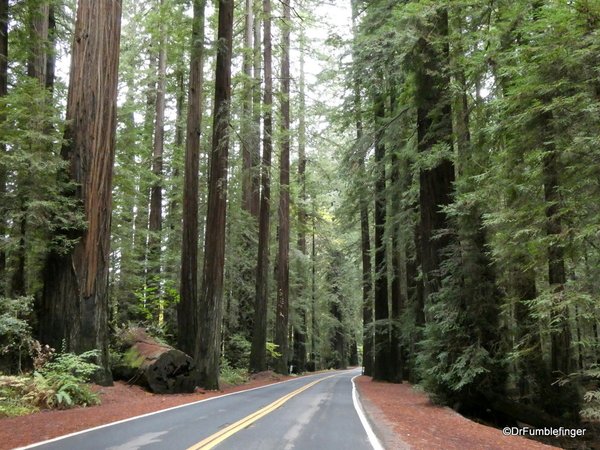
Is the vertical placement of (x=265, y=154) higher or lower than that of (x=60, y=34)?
lower

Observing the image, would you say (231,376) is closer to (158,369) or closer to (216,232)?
(158,369)

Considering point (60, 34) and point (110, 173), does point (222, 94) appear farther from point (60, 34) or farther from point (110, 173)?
point (60, 34)

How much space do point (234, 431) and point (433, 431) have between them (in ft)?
11.5

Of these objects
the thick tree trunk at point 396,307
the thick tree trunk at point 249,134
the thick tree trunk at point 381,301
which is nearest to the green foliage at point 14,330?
the thick tree trunk at point 249,134

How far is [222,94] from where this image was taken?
16312 millimetres

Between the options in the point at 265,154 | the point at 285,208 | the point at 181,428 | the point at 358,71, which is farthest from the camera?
the point at 285,208

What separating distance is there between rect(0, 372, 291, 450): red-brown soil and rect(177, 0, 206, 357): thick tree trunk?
3285 millimetres

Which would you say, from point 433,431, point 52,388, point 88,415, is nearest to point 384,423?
point 433,431

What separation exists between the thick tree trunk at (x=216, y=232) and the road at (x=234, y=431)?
4.59m

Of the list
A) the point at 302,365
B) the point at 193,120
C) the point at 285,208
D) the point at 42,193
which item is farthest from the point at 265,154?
the point at 302,365

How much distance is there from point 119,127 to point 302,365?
958 inches

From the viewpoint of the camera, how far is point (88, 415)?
29.6 feet

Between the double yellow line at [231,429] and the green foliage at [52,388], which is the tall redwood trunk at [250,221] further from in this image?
the double yellow line at [231,429]

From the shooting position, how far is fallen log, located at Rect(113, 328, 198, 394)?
13891 mm
